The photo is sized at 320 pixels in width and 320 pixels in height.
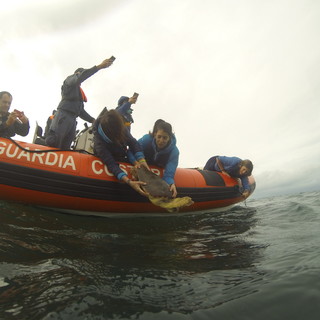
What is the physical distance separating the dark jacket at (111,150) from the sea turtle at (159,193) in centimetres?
31

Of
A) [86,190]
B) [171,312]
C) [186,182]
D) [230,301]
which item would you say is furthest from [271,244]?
[86,190]

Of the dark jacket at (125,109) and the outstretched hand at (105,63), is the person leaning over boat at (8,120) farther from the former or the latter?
the dark jacket at (125,109)

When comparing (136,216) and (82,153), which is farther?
(136,216)

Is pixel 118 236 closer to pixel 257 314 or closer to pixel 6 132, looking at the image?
pixel 257 314

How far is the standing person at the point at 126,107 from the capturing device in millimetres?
4797

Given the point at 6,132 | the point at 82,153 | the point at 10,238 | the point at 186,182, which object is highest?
the point at 6,132

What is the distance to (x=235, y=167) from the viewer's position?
540 centimetres

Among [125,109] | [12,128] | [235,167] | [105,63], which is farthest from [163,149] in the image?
[12,128]

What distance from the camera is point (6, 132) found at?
382cm

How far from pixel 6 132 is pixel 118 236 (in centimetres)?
265

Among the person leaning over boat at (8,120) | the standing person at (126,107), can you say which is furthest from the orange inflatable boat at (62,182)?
the standing person at (126,107)

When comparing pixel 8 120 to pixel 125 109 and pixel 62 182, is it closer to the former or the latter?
pixel 62 182

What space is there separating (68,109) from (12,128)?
3.10ft

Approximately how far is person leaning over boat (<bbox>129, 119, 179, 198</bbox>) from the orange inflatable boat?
531 mm
